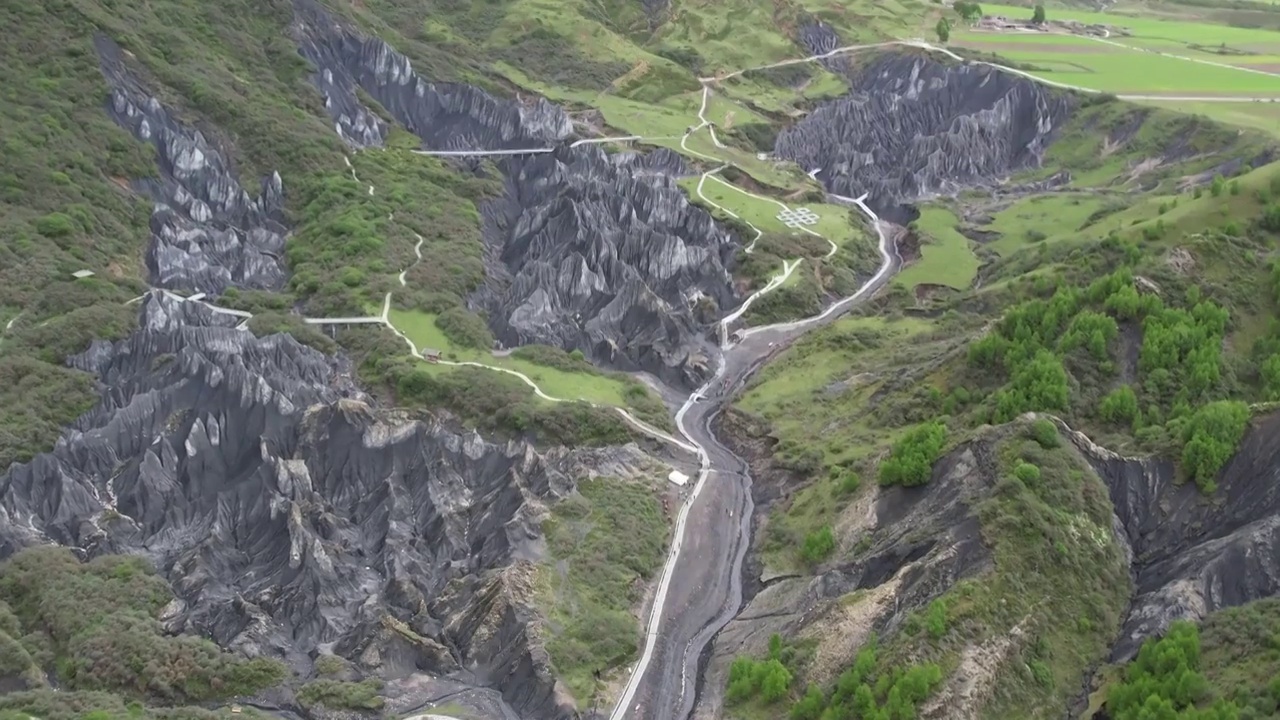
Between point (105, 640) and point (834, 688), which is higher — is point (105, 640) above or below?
below

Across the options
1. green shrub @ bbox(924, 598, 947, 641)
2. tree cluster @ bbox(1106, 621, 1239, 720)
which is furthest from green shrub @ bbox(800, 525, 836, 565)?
tree cluster @ bbox(1106, 621, 1239, 720)

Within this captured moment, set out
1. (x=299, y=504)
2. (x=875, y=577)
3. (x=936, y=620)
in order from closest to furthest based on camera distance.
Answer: (x=936, y=620) < (x=875, y=577) < (x=299, y=504)

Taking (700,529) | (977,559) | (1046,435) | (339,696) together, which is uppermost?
(1046,435)

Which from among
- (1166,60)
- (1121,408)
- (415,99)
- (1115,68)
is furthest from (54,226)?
(1166,60)

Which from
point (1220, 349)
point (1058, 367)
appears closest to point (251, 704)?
point (1058, 367)

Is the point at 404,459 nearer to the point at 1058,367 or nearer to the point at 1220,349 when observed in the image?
the point at 1058,367

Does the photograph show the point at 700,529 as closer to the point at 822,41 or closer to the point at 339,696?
the point at 339,696

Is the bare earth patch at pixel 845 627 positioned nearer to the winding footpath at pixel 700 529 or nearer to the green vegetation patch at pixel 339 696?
the winding footpath at pixel 700 529
